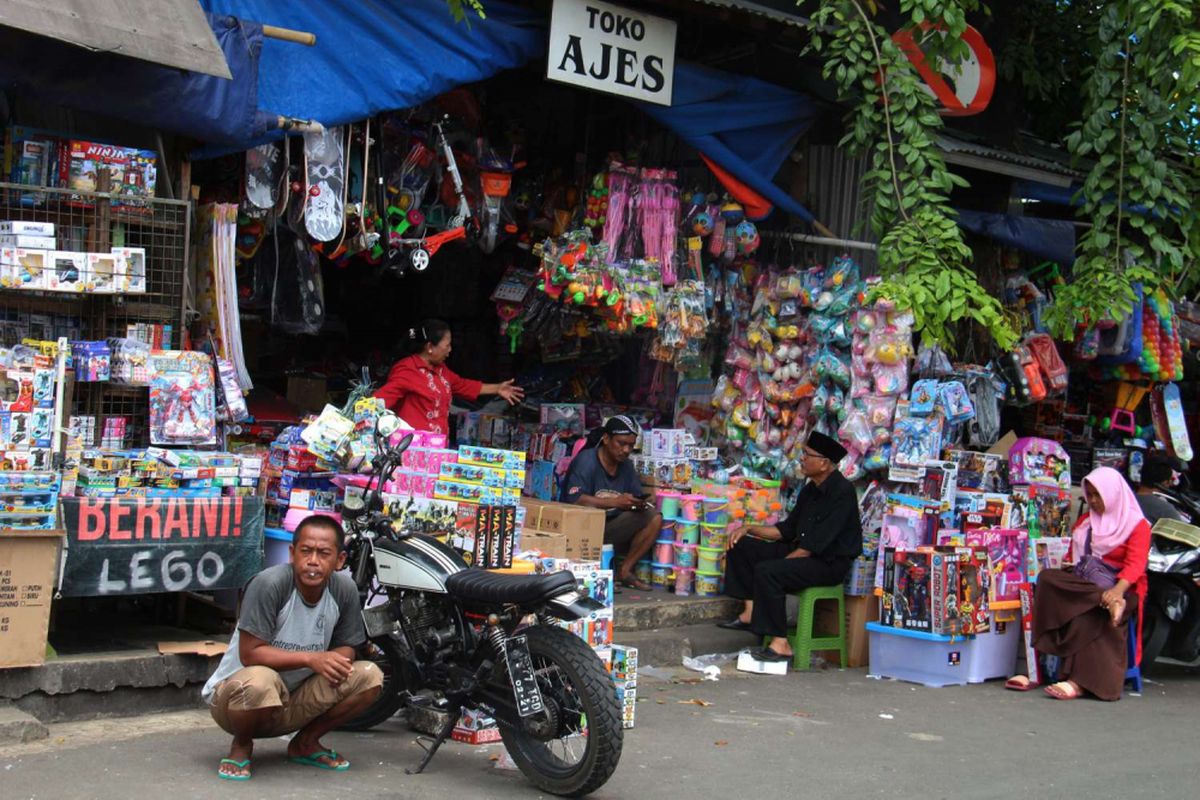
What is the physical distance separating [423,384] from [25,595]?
Answer: 3.15 meters

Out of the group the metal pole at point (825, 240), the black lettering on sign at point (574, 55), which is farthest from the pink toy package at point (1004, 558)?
the black lettering on sign at point (574, 55)

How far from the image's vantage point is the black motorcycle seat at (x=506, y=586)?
5.44 meters

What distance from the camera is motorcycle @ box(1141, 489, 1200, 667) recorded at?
9039 mm

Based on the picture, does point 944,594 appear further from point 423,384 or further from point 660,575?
point 423,384

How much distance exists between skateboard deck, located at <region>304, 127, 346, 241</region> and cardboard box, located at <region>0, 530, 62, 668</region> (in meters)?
2.47

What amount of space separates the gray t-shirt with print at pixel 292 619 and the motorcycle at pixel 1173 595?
5.65 m

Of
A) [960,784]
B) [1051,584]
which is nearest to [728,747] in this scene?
[960,784]

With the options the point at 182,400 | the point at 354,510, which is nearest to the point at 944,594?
the point at 354,510

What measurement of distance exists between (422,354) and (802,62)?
3.65m

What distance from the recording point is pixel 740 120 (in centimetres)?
956

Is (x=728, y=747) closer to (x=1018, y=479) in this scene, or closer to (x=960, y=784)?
(x=960, y=784)

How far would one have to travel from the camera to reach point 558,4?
27.5 feet

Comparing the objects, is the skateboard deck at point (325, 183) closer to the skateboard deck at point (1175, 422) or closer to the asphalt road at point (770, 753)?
the asphalt road at point (770, 753)

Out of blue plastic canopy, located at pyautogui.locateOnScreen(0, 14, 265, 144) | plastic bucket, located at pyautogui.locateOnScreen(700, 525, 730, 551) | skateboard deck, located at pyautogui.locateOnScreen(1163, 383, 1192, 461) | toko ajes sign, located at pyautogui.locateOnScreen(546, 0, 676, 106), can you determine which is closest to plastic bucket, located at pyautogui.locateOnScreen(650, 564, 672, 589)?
plastic bucket, located at pyautogui.locateOnScreen(700, 525, 730, 551)
